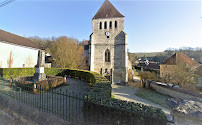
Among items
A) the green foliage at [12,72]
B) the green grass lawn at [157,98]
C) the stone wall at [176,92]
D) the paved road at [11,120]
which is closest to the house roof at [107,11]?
the stone wall at [176,92]

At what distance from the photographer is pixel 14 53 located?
15508 mm

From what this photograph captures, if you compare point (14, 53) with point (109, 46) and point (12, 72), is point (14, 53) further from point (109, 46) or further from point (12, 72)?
point (109, 46)

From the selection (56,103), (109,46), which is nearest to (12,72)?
(56,103)

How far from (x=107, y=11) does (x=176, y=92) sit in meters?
16.5

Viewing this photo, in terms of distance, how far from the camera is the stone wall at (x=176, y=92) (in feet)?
24.0

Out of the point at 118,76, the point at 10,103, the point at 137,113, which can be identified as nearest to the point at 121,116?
the point at 137,113

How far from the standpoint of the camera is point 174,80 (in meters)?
12.3

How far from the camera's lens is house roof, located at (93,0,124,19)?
16109 millimetres

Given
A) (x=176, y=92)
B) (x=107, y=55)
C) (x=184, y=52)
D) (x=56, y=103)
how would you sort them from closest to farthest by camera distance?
(x=56, y=103), (x=176, y=92), (x=107, y=55), (x=184, y=52)

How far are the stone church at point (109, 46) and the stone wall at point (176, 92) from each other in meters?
5.03

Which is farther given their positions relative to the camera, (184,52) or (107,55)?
(184,52)

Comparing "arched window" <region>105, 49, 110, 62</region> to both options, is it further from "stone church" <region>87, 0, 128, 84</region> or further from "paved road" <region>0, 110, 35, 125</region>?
"paved road" <region>0, 110, 35, 125</region>

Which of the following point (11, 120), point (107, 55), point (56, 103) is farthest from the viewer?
point (107, 55)

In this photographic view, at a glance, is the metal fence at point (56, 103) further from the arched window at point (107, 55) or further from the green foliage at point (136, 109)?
the arched window at point (107, 55)
